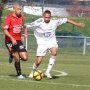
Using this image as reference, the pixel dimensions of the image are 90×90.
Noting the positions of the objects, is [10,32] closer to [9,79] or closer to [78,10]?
[9,79]

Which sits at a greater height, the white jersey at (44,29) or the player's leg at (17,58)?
the white jersey at (44,29)

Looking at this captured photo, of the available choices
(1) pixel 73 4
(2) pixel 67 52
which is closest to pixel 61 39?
(2) pixel 67 52

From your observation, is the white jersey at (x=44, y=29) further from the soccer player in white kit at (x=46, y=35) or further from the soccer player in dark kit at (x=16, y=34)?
the soccer player in dark kit at (x=16, y=34)

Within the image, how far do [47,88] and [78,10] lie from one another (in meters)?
43.5

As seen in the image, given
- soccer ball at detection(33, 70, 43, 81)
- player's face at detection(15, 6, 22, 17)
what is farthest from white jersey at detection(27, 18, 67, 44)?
soccer ball at detection(33, 70, 43, 81)

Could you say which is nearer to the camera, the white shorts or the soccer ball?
the soccer ball

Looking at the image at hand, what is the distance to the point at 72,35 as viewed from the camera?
37844 mm

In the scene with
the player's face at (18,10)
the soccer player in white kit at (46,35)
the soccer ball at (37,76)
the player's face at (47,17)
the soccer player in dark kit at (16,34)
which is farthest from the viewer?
the soccer player in white kit at (46,35)

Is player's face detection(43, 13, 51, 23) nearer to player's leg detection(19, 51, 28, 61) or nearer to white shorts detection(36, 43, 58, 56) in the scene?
white shorts detection(36, 43, 58, 56)

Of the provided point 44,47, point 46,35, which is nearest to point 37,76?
point 44,47

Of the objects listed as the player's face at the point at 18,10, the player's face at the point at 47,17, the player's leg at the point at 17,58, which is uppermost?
the player's face at the point at 18,10

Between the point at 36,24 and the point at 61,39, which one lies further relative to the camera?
the point at 61,39

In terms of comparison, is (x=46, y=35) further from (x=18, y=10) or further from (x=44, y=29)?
(x=18, y=10)

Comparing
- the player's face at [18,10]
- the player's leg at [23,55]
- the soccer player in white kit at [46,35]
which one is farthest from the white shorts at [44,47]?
the player's face at [18,10]
